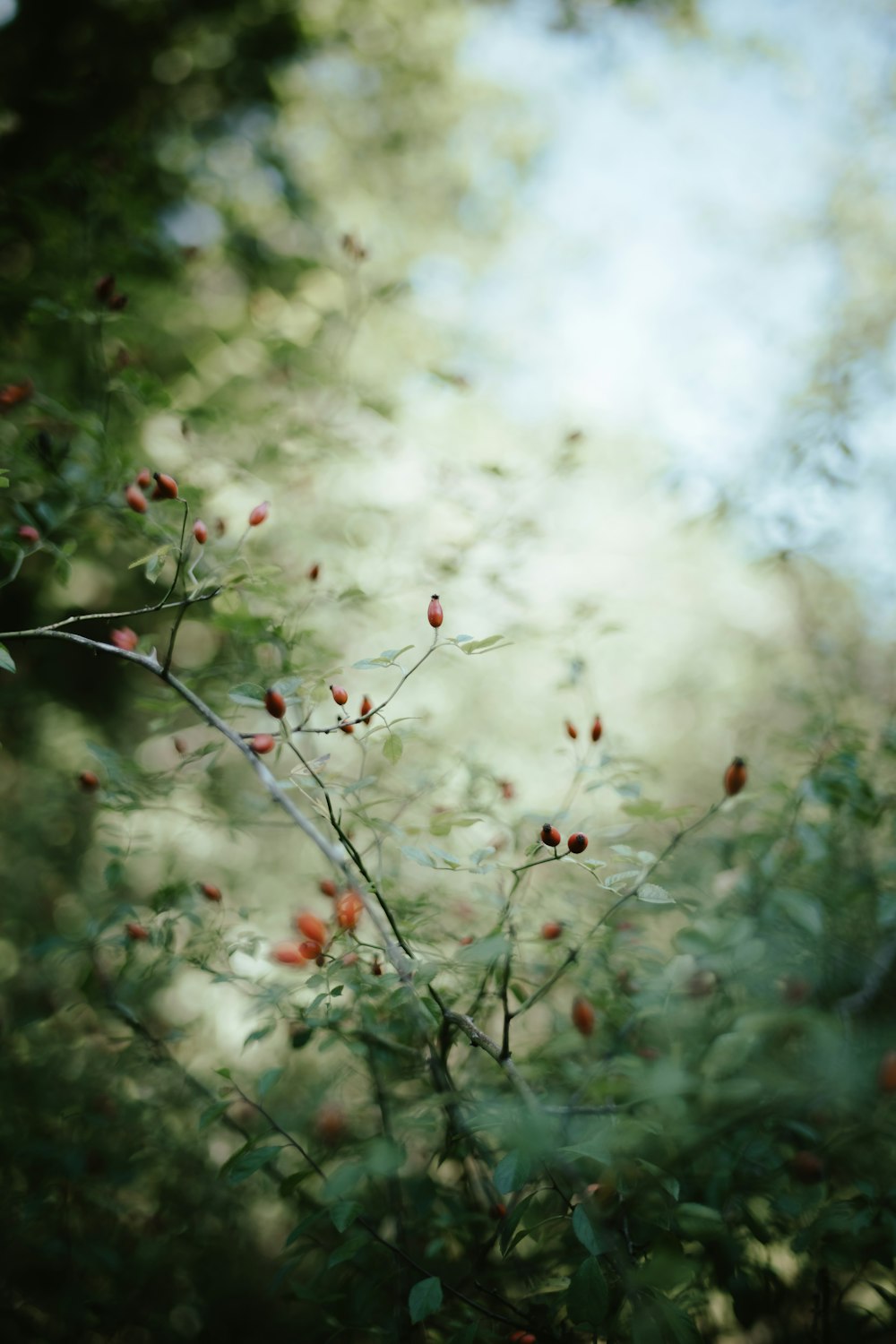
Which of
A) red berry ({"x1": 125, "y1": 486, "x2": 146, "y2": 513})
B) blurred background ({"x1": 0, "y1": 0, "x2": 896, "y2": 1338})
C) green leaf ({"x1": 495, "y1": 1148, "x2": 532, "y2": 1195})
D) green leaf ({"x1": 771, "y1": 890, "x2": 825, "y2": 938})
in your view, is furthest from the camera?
blurred background ({"x1": 0, "y1": 0, "x2": 896, "y2": 1338})

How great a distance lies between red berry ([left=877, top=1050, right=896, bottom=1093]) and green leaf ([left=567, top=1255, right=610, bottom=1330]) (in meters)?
0.35

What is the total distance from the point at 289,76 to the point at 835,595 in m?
3.68

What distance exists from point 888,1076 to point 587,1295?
377mm

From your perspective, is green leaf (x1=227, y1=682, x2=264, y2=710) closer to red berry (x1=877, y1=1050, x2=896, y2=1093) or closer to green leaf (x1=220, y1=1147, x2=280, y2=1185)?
green leaf (x1=220, y1=1147, x2=280, y2=1185)

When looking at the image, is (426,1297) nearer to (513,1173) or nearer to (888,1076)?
(513,1173)

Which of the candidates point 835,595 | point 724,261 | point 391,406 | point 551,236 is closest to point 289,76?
point 551,236

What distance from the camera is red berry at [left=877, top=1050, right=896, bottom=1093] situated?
2.17ft

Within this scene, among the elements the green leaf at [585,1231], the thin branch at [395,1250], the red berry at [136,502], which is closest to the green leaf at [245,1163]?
the thin branch at [395,1250]

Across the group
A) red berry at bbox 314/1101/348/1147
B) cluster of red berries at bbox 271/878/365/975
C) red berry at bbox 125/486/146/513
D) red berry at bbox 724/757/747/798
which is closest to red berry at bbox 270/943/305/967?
cluster of red berries at bbox 271/878/365/975

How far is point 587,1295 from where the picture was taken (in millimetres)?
654

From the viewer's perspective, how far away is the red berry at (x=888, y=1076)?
0.66 m

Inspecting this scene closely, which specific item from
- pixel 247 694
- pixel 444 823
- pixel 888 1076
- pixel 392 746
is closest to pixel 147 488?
pixel 247 694

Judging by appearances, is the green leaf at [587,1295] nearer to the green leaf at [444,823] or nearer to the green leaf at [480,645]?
the green leaf at [444,823]

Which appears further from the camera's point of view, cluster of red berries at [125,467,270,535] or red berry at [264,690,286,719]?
cluster of red berries at [125,467,270,535]
